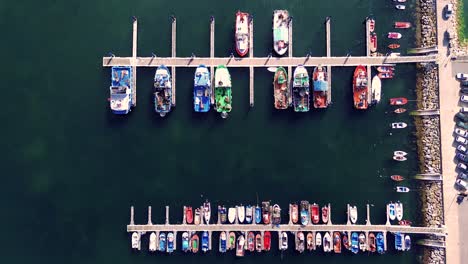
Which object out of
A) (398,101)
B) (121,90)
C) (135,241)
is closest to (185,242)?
(135,241)

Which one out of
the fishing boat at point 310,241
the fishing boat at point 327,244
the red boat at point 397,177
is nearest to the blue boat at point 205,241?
the fishing boat at point 310,241

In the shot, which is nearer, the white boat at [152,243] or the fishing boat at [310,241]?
the fishing boat at [310,241]

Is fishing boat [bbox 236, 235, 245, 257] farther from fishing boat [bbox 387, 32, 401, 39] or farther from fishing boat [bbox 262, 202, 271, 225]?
fishing boat [bbox 387, 32, 401, 39]

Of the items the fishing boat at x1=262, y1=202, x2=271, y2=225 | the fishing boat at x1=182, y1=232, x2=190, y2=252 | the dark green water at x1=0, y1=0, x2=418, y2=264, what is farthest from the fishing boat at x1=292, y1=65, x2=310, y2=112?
the fishing boat at x1=182, y1=232, x2=190, y2=252

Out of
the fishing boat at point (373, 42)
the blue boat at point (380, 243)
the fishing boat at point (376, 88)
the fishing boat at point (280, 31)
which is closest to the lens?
the blue boat at point (380, 243)

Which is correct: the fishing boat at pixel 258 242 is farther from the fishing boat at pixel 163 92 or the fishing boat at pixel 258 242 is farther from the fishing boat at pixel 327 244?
the fishing boat at pixel 163 92

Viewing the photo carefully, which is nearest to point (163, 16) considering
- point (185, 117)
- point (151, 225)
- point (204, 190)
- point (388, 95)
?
point (185, 117)
